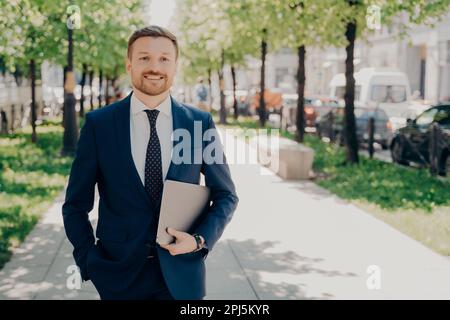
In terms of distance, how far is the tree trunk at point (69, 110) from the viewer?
1636 cm

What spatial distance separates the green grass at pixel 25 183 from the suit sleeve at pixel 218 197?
473 cm

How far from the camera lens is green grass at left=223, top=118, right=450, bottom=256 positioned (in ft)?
30.1

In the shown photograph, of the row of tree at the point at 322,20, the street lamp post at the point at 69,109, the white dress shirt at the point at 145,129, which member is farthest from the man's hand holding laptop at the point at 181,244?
the street lamp post at the point at 69,109

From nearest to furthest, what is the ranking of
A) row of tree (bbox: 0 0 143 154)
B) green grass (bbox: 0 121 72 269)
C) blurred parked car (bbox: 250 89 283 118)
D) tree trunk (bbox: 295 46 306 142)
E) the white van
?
1. green grass (bbox: 0 121 72 269)
2. row of tree (bbox: 0 0 143 154)
3. tree trunk (bbox: 295 46 306 142)
4. the white van
5. blurred parked car (bbox: 250 89 283 118)

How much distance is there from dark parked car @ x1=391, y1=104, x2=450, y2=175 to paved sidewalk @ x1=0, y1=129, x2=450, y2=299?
430 cm

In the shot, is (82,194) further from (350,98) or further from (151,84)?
(350,98)

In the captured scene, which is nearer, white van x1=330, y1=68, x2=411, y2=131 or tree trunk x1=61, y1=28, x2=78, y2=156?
tree trunk x1=61, y1=28, x2=78, y2=156

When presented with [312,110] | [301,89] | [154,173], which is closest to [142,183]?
[154,173]

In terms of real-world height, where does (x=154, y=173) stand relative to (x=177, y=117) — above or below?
below

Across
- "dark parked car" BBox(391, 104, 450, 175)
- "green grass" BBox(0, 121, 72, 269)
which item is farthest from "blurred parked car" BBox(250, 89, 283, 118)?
"dark parked car" BBox(391, 104, 450, 175)

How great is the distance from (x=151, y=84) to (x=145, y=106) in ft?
0.51

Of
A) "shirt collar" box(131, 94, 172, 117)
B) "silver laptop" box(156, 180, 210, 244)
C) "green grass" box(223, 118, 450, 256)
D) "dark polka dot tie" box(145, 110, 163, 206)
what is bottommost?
"green grass" box(223, 118, 450, 256)

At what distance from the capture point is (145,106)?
10.3ft

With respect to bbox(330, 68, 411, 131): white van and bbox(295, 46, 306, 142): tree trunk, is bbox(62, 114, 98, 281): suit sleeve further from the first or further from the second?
bbox(330, 68, 411, 131): white van
